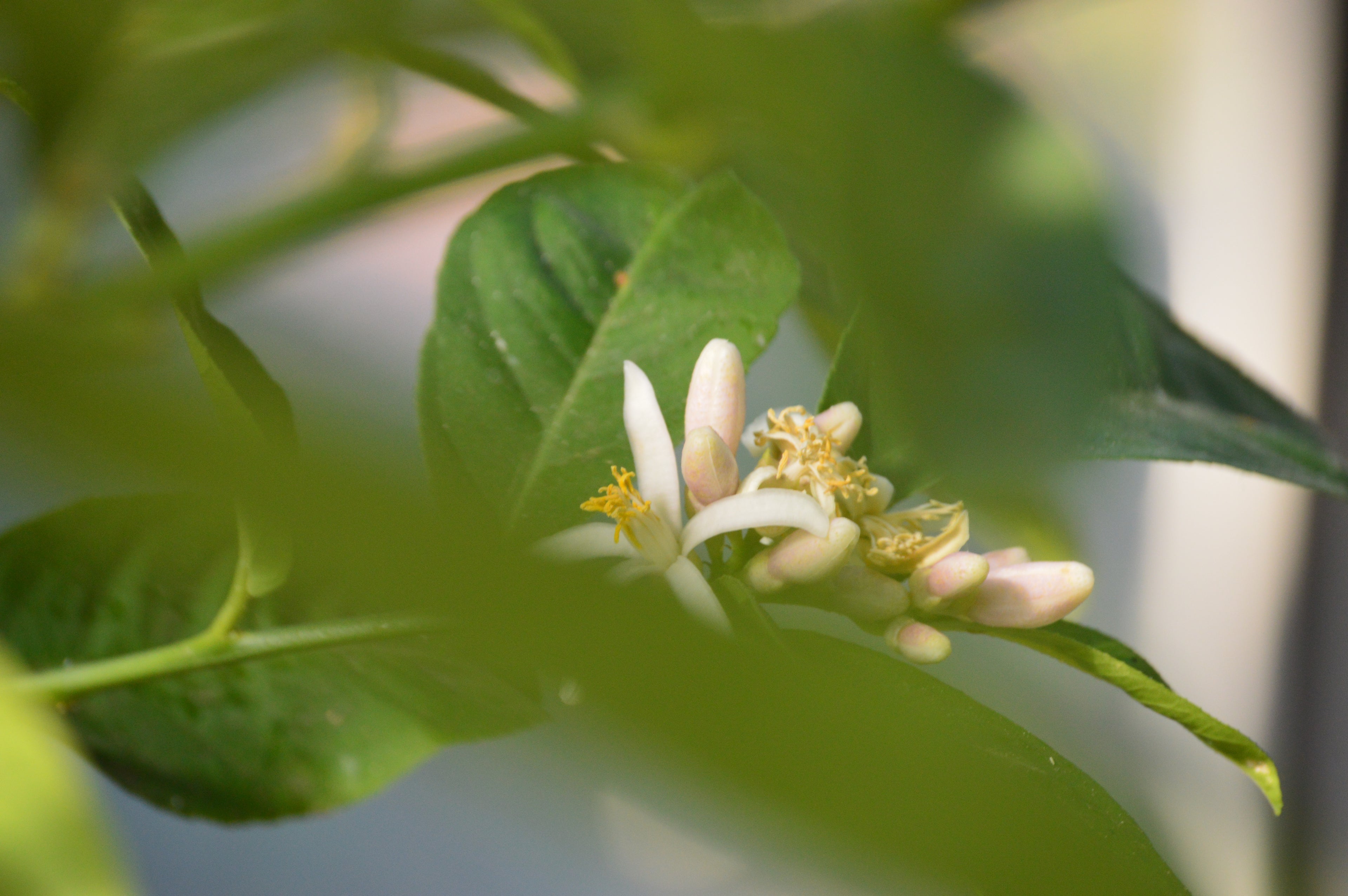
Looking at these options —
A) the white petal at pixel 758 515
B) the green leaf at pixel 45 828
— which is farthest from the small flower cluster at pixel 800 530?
the green leaf at pixel 45 828

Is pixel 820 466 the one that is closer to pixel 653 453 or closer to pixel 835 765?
pixel 653 453

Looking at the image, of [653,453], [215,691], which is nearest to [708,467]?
[653,453]

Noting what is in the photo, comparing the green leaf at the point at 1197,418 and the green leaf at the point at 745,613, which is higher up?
the green leaf at the point at 1197,418

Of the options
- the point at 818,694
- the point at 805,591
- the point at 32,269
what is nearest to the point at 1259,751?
the point at 805,591

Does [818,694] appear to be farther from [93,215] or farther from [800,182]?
[93,215]

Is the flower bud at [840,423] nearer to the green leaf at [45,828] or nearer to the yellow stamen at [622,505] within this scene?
the yellow stamen at [622,505]

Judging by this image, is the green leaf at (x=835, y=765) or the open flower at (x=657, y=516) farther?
the open flower at (x=657, y=516)
